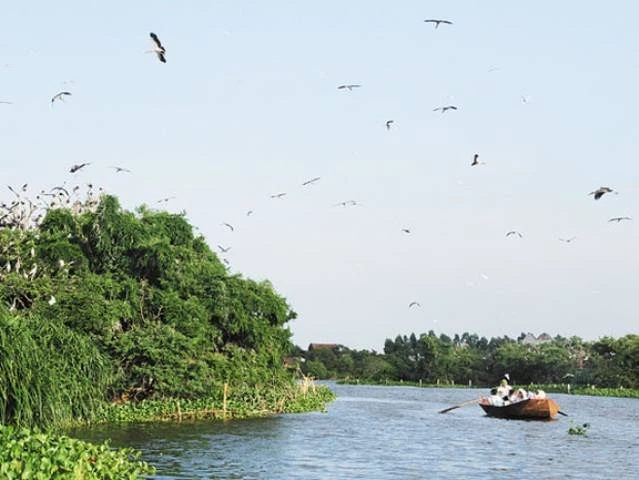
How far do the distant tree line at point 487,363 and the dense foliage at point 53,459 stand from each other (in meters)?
73.9

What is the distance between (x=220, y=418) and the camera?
124 ft

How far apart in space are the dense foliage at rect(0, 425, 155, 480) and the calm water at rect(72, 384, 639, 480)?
5.05 m

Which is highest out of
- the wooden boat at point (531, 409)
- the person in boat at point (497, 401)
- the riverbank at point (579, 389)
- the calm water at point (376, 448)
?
the riverbank at point (579, 389)

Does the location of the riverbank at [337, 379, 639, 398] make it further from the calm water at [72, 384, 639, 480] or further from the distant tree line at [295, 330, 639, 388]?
the calm water at [72, 384, 639, 480]

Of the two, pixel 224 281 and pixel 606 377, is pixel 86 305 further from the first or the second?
pixel 606 377

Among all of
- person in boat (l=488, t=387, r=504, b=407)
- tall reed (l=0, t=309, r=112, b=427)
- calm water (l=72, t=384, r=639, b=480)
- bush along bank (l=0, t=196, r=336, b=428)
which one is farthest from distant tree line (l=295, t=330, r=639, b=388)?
tall reed (l=0, t=309, r=112, b=427)

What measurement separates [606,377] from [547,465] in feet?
211

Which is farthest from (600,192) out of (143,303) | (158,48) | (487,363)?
(487,363)

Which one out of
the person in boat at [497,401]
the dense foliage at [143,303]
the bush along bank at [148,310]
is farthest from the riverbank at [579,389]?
the dense foliage at [143,303]

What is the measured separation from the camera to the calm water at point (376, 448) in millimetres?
24688

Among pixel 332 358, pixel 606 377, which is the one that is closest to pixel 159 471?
pixel 606 377

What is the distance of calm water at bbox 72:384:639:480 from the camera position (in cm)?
2469

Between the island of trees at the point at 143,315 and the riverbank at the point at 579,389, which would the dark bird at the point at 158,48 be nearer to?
the island of trees at the point at 143,315

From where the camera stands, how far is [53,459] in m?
15.4
